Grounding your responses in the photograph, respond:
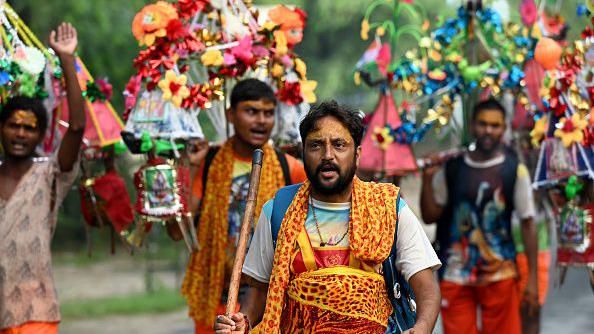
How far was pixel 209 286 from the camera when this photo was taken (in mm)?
6969

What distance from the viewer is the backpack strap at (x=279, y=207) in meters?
4.96

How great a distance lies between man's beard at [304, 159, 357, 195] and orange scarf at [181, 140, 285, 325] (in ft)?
6.05

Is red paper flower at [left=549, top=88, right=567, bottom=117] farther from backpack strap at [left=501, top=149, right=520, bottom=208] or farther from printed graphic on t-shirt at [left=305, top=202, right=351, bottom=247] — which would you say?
printed graphic on t-shirt at [left=305, top=202, right=351, bottom=247]

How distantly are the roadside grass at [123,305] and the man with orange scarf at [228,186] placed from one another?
6.61 meters

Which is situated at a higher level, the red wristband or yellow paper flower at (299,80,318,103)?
yellow paper flower at (299,80,318,103)

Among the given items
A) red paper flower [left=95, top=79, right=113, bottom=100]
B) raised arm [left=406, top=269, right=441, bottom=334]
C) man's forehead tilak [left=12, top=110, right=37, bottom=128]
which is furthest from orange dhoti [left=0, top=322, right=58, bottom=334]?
raised arm [left=406, top=269, right=441, bottom=334]

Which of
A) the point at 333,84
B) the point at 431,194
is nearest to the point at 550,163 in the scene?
the point at 431,194

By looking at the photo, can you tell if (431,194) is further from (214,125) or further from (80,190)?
(80,190)

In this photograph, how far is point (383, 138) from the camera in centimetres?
860

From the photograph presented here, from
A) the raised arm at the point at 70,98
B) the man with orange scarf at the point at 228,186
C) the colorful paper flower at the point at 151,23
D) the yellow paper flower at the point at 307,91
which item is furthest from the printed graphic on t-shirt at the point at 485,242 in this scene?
the raised arm at the point at 70,98

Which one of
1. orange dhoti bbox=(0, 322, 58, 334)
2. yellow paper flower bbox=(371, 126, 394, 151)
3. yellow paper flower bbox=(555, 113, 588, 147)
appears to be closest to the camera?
orange dhoti bbox=(0, 322, 58, 334)

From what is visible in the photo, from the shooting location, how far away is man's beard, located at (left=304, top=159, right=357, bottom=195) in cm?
484

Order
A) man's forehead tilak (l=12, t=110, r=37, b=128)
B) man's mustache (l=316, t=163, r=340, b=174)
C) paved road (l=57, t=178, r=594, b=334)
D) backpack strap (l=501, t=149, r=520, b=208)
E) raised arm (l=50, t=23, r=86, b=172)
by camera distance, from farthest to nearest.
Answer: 1. paved road (l=57, t=178, r=594, b=334)
2. backpack strap (l=501, t=149, r=520, b=208)
3. man's forehead tilak (l=12, t=110, r=37, b=128)
4. raised arm (l=50, t=23, r=86, b=172)
5. man's mustache (l=316, t=163, r=340, b=174)

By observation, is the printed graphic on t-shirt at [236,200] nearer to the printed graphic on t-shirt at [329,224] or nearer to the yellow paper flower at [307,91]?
the yellow paper flower at [307,91]
